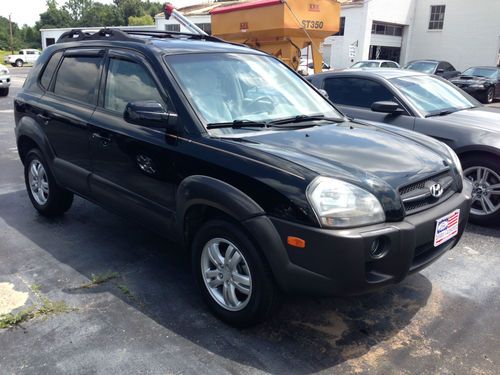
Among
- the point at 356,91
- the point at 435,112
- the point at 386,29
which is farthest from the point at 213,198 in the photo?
Answer: the point at 386,29

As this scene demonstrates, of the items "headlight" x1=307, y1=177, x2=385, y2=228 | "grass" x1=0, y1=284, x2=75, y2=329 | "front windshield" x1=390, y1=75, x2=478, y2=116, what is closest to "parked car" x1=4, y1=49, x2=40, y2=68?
"front windshield" x1=390, y1=75, x2=478, y2=116

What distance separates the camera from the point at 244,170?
9.05 ft

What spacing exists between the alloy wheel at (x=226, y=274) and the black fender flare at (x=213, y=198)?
0.25m

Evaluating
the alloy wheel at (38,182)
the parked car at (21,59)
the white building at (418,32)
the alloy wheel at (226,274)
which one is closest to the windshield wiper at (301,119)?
the alloy wheel at (226,274)

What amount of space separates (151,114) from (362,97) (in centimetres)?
362

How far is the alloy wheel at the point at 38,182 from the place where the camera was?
4824 millimetres

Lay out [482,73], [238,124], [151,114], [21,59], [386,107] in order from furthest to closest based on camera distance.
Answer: [21,59] < [482,73] < [386,107] < [238,124] < [151,114]

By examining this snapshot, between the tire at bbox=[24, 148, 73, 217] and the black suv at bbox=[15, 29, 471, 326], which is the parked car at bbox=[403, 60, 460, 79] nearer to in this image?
the black suv at bbox=[15, 29, 471, 326]

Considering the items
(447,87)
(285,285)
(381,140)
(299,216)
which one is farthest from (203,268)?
(447,87)

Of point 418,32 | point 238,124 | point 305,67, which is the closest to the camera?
point 238,124

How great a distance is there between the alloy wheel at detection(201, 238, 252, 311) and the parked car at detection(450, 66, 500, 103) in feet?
53.1

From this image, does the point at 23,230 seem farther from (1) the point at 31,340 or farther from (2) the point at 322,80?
(2) the point at 322,80

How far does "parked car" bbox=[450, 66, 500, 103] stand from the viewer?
17047 mm

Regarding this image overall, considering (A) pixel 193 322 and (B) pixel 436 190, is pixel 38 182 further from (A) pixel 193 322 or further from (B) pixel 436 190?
(B) pixel 436 190
